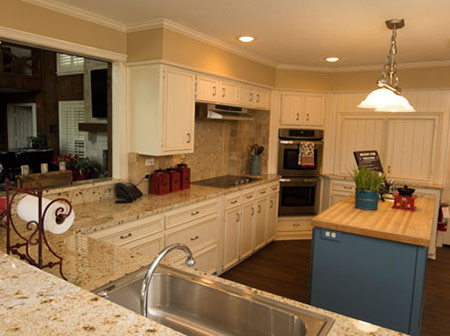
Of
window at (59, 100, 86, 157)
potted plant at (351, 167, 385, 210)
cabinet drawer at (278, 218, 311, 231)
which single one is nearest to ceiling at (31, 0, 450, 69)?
window at (59, 100, 86, 157)

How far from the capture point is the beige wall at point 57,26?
8.20ft

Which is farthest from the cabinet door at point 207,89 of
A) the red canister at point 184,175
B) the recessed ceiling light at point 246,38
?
the red canister at point 184,175

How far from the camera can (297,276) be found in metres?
3.93

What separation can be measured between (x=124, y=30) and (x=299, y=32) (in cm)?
167

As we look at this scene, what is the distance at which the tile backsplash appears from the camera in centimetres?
440

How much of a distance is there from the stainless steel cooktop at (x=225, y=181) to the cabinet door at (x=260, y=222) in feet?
1.07

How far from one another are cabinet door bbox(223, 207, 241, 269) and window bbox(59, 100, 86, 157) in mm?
1680

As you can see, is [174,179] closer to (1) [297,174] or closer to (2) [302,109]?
(1) [297,174]

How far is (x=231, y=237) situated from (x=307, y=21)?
7.69 feet

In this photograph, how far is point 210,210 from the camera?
362 cm

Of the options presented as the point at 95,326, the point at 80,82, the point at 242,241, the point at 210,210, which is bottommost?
the point at 242,241

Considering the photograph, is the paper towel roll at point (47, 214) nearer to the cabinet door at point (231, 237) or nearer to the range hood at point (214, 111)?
the cabinet door at point (231, 237)

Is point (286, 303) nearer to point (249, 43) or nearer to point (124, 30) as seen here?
point (124, 30)

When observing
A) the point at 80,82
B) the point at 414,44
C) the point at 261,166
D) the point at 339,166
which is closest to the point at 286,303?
the point at 80,82
